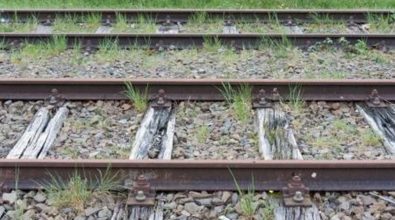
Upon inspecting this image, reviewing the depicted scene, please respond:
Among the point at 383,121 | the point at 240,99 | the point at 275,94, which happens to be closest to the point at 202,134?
the point at 240,99

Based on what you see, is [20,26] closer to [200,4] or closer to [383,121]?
[200,4]

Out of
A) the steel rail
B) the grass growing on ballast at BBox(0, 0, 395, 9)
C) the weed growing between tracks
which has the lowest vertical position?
the weed growing between tracks

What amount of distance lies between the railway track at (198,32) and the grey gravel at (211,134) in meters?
2.02

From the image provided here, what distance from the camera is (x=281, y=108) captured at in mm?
5285

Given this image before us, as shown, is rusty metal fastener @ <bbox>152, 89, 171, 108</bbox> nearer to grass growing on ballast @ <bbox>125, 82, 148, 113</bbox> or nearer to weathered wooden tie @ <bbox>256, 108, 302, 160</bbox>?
grass growing on ballast @ <bbox>125, 82, 148, 113</bbox>

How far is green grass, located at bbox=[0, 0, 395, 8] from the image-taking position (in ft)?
30.2

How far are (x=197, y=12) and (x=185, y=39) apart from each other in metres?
1.24

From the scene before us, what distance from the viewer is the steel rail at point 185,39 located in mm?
7262

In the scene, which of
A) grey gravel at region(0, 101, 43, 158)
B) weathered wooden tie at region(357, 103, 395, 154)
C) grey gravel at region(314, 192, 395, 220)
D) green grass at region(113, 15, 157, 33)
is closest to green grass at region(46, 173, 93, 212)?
grey gravel at region(0, 101, 43, 158)

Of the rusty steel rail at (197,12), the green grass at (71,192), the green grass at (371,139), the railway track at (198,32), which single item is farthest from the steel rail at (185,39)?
the green grass at (71,192)

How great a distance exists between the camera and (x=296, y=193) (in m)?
3.82

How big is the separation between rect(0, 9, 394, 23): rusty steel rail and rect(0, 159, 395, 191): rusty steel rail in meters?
4.62

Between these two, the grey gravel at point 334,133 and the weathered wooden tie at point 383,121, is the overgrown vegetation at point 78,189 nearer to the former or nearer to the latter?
the grey gravel at point 334,133

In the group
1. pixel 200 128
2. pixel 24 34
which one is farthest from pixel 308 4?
pixel 200 128
